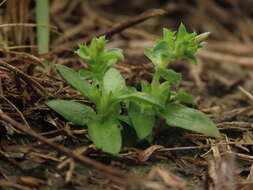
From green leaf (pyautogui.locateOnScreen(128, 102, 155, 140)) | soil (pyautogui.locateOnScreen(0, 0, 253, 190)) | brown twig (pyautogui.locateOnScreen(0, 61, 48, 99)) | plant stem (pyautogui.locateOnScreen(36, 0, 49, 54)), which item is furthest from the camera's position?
plant stem (pyautogui.locateOnScreen(36, 0, 49, 54))

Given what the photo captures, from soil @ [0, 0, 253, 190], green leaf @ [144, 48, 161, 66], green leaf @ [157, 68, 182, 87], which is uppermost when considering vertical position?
green leaf @ [144, 48, 161, 66]

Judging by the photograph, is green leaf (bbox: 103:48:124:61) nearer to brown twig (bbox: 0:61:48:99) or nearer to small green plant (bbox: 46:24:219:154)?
small green plant (bbox: 46:24:219:154)

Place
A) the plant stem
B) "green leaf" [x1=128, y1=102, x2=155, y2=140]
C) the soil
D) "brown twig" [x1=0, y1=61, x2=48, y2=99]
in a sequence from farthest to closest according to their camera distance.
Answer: the plant stem → "brown twig" [x1=0, y1=61, x2=48, y2=99] → "green leaf" [x1=128, y1=102, x2=155, y2=140] → the soil

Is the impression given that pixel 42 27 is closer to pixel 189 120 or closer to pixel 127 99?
pixel 127 99

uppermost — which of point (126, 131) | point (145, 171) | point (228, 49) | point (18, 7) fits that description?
point (18, 7)

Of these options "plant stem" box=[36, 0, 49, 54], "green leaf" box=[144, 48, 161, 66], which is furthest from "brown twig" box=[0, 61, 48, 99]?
"plant stem" box=[36, 0, 49, 54]

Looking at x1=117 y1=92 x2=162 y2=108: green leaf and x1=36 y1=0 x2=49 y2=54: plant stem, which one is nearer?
x1=117 y1=92 x2=162 y2=108: green leaf

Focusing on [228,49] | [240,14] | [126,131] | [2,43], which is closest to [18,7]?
[2,43]

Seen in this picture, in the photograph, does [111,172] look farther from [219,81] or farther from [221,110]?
[219,81]
